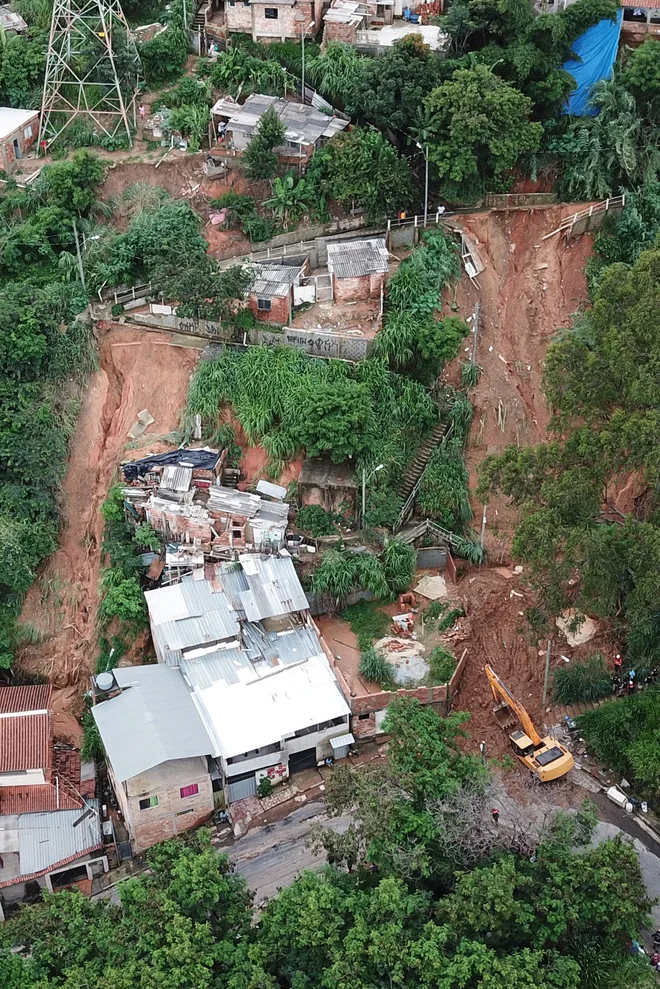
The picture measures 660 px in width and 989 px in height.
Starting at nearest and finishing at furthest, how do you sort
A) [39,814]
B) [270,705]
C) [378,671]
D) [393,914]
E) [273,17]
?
[393,914] → [39,814] → [270,705] → [378,671] → [273,17]

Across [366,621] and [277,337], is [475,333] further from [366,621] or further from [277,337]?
[366,621]

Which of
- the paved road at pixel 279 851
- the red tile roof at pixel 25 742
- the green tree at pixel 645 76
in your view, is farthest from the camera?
the green tree at pixel 645 76

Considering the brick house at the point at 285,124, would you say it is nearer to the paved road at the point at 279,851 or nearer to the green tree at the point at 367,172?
the green tree at the point at 367,172

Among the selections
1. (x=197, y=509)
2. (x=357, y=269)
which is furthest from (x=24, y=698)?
(x=357, y=269)

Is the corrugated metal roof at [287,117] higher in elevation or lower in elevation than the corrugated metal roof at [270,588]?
higher

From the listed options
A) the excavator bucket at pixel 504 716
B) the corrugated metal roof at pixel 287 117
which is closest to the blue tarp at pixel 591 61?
the corrugated metal roof at pixel 287 117

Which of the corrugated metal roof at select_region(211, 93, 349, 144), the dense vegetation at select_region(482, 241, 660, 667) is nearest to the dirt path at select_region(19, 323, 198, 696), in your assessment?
the corrugated metal roof at select_region(211, 93, 349, 144)

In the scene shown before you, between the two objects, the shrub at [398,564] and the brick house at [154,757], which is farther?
the shrub at [398,564]
